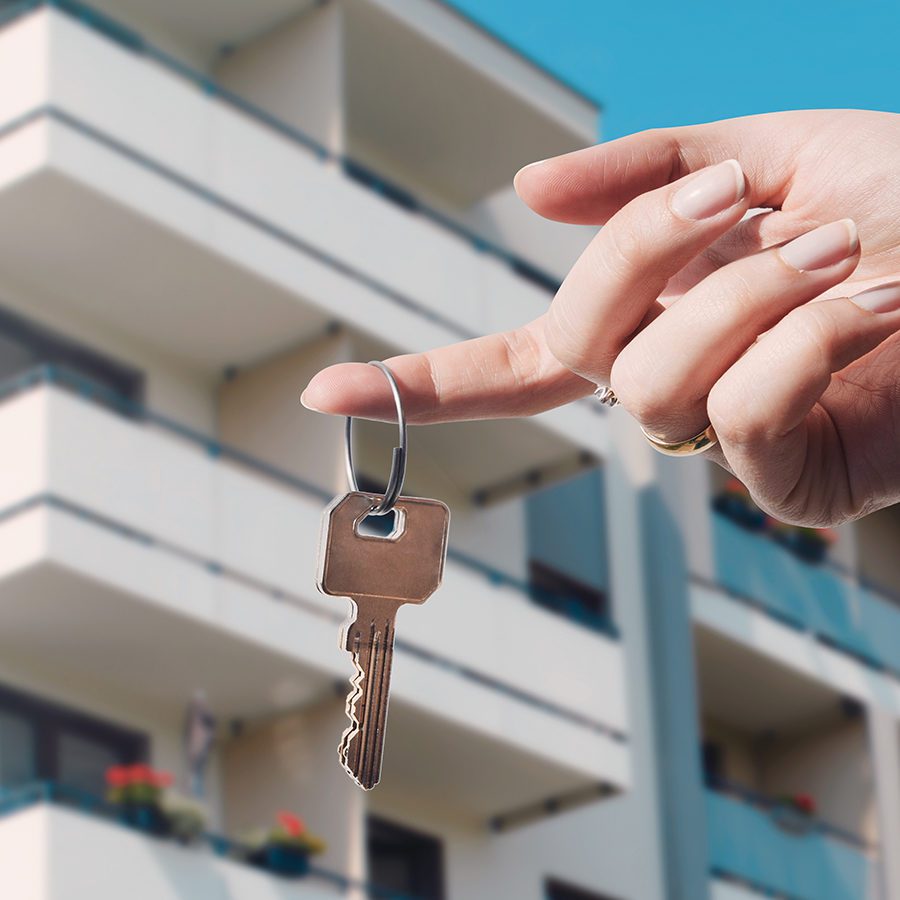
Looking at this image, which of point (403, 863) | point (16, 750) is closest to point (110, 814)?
point (16, 750)

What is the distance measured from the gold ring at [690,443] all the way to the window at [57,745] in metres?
10.9

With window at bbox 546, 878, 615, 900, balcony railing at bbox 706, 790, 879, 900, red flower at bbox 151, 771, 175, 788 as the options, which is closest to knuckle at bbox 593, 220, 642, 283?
red flower at bbox 151, 771, 175, 788

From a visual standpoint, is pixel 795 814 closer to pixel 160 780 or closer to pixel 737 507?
pixel 737 507

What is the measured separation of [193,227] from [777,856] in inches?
298

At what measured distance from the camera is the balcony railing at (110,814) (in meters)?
12.3

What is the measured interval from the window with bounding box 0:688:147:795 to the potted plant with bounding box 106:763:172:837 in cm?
91

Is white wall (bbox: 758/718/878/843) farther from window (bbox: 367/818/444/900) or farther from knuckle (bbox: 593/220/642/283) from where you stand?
knuckle (bbox: 593/220/642/283)

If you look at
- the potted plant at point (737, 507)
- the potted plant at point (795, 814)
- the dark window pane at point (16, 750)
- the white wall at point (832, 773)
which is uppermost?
the potted plant at point (737, 507)

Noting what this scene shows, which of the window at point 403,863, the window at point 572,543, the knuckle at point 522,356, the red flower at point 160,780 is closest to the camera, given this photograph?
the knuckle at point 522,356

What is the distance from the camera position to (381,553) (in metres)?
3.13

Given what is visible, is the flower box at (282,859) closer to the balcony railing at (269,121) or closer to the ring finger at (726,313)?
the balcony railing at (269,121)

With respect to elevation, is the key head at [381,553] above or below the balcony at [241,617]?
below

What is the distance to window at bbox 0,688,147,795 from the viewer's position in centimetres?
1361

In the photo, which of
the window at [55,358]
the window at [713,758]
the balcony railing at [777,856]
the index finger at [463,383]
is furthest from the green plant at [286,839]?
the index finger at [463,383]
